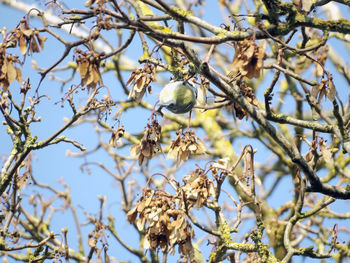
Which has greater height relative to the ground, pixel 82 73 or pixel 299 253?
pixel 82 73

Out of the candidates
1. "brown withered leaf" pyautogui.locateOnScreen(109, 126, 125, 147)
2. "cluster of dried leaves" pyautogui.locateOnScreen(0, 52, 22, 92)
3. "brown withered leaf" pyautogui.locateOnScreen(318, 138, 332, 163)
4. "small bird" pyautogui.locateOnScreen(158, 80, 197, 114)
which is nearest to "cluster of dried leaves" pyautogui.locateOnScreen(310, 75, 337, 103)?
"brown withered leaf" pyautogui.locateOnScreen(318, 138, 332, 163)

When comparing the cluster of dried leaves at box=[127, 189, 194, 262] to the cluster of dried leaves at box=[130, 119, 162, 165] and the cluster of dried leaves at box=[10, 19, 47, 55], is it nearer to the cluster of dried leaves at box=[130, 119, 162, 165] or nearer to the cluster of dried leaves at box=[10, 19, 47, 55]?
the cluster of dried leaves at box=[130, 119, 162, 165]

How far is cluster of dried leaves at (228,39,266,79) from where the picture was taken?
3.24 metres

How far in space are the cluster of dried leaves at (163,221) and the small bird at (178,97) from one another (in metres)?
0.64

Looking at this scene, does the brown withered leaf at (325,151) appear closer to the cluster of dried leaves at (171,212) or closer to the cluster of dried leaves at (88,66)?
the cluster of dried leaves at (171,212)

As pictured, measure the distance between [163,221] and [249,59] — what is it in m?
1.35

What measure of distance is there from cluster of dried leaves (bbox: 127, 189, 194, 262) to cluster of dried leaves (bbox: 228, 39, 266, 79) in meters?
1.21

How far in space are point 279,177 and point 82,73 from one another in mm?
7367

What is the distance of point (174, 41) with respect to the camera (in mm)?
3367

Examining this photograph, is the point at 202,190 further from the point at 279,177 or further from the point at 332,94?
the point at 279,177

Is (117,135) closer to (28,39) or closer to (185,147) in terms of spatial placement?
(185,147)

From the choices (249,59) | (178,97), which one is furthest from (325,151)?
(249,59)

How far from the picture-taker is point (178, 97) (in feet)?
12.9

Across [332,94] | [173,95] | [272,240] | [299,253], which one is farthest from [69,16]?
[272,240]
